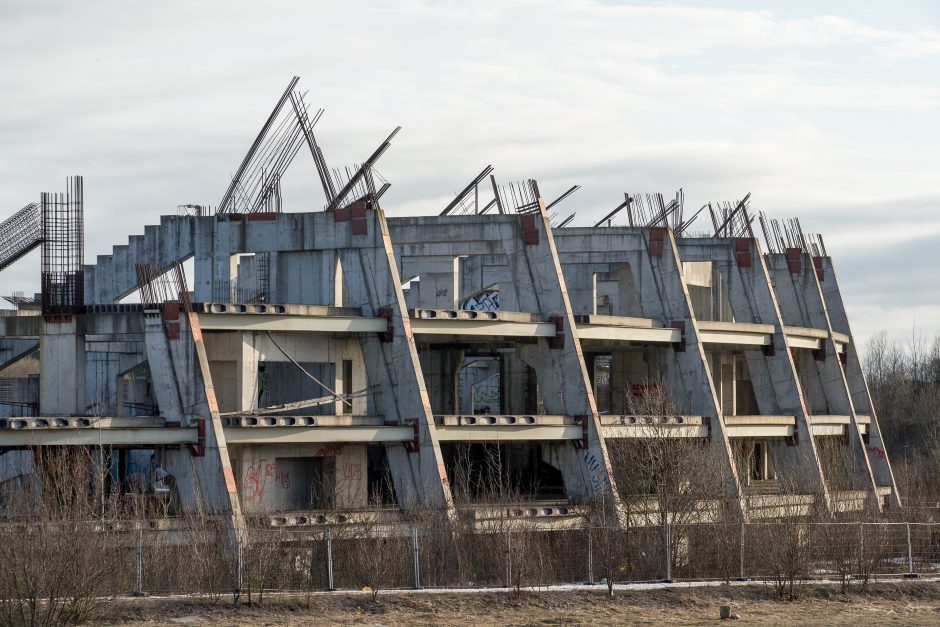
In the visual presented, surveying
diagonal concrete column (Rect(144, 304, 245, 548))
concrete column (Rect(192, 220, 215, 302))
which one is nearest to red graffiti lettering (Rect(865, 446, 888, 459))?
concrete column (Rect(192, 220, 215, 302))

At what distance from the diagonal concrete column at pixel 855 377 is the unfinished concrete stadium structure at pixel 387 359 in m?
0.24

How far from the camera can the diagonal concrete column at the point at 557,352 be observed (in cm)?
4753

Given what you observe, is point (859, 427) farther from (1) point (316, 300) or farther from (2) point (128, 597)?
(2) point (128, 597)

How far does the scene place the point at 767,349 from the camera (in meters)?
56.8

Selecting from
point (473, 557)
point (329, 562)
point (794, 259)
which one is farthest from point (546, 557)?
point (794, 259)

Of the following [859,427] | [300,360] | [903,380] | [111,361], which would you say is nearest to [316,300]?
[300,360]

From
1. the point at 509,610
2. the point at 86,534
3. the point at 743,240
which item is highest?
the point at 743,240

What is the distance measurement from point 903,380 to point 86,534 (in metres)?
97.8

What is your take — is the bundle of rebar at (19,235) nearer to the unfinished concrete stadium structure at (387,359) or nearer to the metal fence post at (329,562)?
the unfinished concrete stadium structure at (387,359)

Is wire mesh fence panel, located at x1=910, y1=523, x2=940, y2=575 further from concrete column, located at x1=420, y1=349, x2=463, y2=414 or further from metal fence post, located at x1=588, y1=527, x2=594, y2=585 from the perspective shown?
concrete column, located at x1=420, y1=349, x2=463, y2=414

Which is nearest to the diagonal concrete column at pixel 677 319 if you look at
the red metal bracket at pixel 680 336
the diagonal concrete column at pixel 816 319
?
the red metal bracket at pixel 680 336

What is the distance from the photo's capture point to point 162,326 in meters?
41.2

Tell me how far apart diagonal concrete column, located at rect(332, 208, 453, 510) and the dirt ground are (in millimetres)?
9925

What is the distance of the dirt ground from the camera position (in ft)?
103
